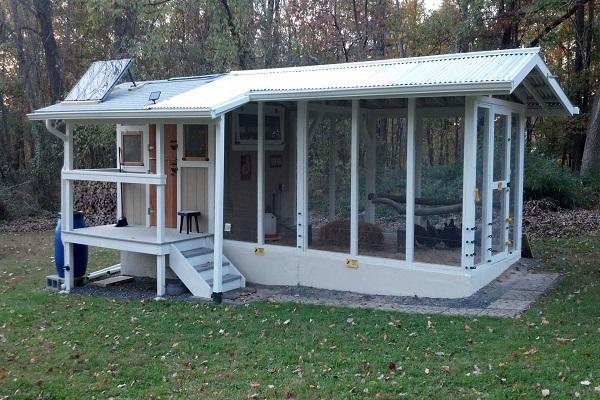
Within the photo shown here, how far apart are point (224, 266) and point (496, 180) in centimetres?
359

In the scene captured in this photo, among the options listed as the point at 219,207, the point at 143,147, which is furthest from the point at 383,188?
the point at 143,147

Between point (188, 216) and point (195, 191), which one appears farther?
point (195, 191)

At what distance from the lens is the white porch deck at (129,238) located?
7.87m

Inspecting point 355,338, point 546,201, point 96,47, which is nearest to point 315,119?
point 355,338

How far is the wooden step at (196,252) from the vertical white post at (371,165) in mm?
2200

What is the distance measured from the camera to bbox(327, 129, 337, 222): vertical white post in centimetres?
776

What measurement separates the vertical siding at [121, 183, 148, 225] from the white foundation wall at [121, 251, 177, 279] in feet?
1.80

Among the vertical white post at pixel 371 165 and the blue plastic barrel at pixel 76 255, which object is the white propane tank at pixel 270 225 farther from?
the blue plastic barrel at pixel 76 255

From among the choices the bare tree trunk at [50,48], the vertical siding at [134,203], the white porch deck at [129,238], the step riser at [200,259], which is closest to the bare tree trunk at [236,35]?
the bare tree trunk at [50,48]

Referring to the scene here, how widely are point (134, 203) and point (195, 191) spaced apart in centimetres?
131

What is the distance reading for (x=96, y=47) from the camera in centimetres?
2020

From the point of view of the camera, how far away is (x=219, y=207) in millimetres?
7375

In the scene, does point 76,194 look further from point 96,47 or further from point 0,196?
point 96,47

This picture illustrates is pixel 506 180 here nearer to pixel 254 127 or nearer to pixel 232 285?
pixel 254 127
